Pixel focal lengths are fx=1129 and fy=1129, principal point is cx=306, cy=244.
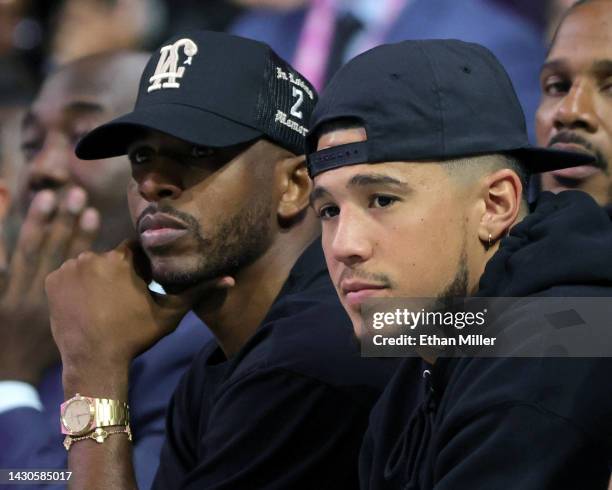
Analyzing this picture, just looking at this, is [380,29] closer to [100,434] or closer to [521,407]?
[100,434]

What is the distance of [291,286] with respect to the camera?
96.8 inches

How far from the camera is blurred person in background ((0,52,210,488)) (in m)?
2.96

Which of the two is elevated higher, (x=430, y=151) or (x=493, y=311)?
(x=430, y=151)

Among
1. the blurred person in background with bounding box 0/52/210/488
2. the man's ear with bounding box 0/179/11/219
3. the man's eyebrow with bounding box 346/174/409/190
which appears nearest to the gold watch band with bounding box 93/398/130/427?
the blurred person in background with bounding box 0/52/210/488

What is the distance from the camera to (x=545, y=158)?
193 cm

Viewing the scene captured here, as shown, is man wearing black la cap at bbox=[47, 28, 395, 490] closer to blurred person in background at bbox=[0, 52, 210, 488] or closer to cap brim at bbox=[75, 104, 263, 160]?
cap brim at bbox=[75, 104, 263, 160]

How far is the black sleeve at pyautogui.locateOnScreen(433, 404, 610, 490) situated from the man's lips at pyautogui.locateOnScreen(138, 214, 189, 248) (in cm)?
96

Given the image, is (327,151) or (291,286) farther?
(291,286)

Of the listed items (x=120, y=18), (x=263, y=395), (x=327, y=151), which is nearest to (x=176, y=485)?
(x=263, y=395)

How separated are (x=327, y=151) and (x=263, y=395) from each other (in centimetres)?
53

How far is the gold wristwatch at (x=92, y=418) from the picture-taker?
233 cm

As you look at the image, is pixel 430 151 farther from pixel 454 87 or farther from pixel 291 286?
pixel 291 286

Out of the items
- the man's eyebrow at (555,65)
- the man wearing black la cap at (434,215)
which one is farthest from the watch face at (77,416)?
the man's eyebrow at (555,65)

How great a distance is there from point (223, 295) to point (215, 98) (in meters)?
0.43
